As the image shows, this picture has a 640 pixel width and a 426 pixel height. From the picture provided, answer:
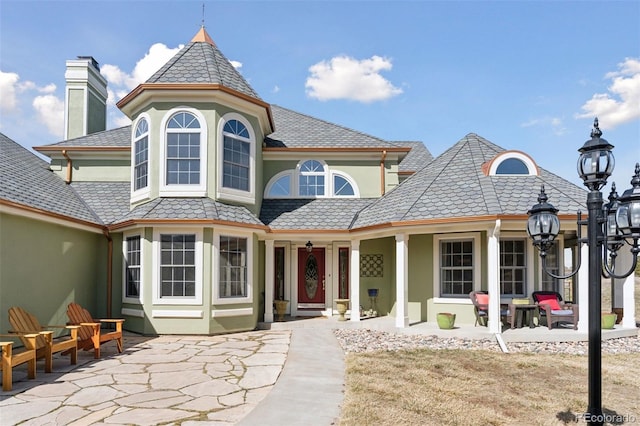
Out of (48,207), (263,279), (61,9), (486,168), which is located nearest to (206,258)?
(263,279)

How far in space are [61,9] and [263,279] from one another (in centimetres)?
852

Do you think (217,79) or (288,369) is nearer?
(288,369)

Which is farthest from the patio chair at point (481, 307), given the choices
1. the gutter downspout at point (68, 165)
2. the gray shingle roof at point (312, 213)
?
the gutter downspout at point (68, 165)

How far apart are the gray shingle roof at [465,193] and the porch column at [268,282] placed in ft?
8.57

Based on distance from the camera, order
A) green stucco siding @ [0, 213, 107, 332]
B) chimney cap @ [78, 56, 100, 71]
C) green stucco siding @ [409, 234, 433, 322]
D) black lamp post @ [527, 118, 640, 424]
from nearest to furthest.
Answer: black lamp post @ [527, 118, 640, 424], green stucco siding @ [0, 213, 107, 332], green stucco siding @ [409, 234, 433, 322], chimney cap @ [78, 56, 100, 71]

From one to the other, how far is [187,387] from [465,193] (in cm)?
814

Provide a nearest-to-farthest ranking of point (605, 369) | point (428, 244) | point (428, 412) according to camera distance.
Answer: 1. point (428, 412)
2. point (605, 369)
3. point (428, 244)

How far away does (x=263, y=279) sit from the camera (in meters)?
13.3

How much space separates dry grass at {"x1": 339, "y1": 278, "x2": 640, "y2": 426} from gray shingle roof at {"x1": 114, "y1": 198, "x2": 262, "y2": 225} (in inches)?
191

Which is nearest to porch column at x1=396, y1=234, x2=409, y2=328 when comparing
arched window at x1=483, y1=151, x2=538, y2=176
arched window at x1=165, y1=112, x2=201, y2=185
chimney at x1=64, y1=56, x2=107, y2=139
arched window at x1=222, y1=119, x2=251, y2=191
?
arched window at x1=483, y1=151, x2=538, y2=176

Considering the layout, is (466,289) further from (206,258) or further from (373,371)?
(206,258)

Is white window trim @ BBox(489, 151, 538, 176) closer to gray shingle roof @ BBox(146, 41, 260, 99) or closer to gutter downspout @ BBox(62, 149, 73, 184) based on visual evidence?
gray shingle roof @ BBox(146, 41, 260, 99)

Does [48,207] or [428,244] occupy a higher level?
[48,207]

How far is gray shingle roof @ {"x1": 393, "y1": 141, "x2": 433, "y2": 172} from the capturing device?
18.3 metres
